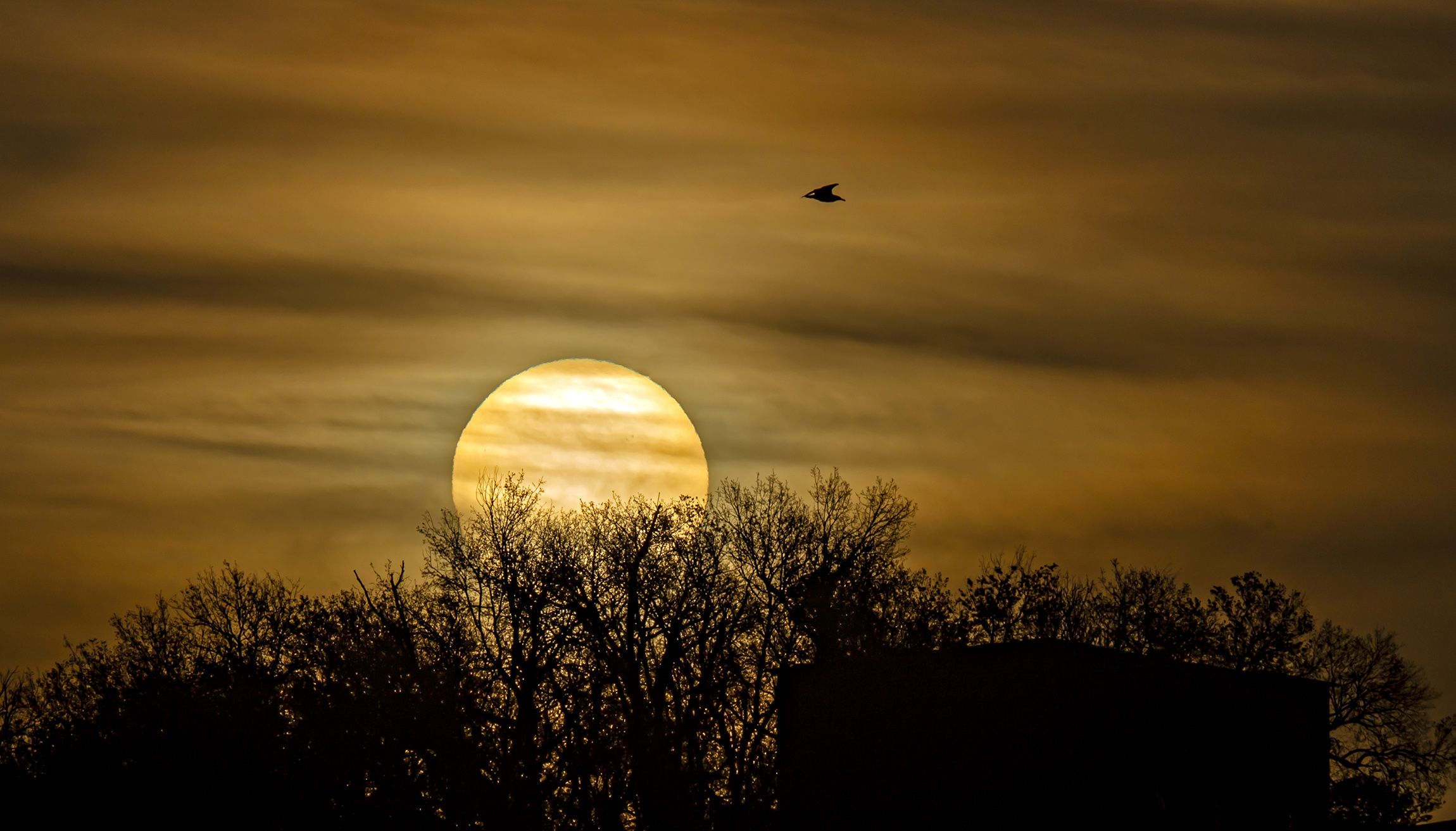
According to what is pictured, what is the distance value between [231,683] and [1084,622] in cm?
3352

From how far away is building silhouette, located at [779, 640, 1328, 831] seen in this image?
4659 centimetres

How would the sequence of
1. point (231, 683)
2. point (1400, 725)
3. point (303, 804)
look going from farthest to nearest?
point (1400, 725) → point (231, 683) → point (303, 804)

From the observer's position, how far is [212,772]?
43.9 meters

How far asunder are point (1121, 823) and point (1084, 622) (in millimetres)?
20623

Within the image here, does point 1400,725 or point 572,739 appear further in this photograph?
point 1400,725

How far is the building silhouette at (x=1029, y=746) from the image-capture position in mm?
46594

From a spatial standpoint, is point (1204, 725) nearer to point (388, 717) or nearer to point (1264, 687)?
point (1264, 687)

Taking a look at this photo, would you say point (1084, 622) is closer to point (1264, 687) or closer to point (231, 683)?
point (1264, 687)

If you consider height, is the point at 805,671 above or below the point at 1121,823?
above

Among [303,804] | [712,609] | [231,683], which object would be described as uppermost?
[712,609]

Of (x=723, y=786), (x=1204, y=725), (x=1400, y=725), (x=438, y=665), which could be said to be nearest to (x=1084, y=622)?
(x=1400, y=725)

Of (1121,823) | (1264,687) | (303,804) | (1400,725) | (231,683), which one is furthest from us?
(1400,725)

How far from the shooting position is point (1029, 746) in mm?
47125

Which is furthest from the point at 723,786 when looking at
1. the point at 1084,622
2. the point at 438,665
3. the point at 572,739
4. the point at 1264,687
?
the point at 1084,622
